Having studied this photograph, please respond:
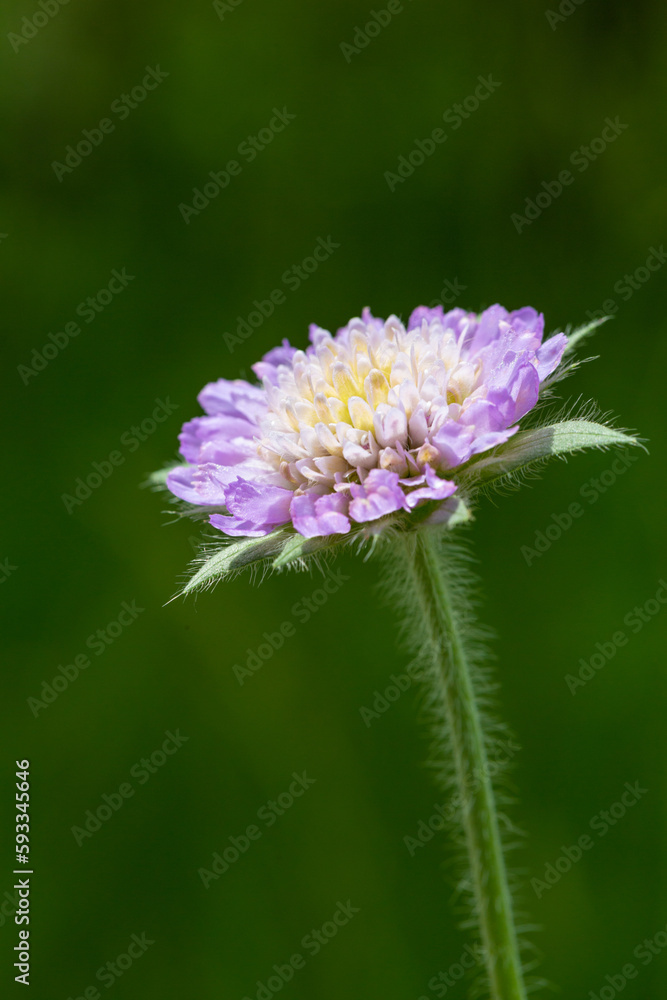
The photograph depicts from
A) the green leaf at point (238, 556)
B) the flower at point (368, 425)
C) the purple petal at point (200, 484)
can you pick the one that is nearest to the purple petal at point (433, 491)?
the flower at point (368, 425)

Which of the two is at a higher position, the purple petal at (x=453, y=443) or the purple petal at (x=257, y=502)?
the purple petal at (x=453, y=443)

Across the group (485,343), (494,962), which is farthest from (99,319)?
(494,962)

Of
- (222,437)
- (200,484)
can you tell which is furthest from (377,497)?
(222,437)

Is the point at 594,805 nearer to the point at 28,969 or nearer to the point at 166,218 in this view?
the point at 28,969

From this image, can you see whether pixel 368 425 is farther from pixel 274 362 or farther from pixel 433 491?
pixel 274 362

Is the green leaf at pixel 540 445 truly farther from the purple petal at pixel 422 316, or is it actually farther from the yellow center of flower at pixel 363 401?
the purple petal at pixel 422 316

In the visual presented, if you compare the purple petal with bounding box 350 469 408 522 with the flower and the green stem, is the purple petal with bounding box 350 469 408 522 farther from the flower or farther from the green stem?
the green stem
